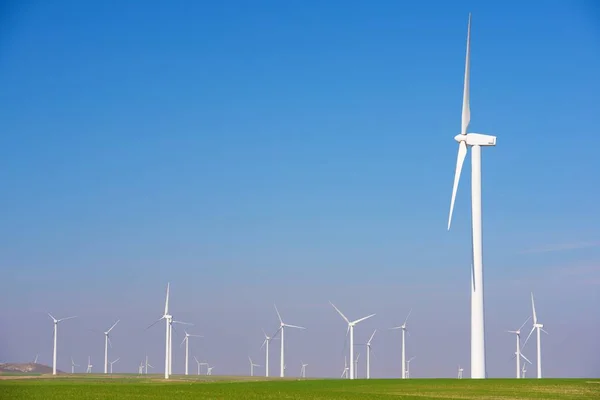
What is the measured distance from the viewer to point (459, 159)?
87.2m

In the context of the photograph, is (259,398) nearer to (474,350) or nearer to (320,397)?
(320,397)

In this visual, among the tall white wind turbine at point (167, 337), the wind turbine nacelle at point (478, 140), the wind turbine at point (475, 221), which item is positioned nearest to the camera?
the wind turbine at point (475, 221)

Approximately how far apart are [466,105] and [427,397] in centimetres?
3251

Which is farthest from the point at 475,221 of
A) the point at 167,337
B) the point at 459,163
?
the point at 167,337

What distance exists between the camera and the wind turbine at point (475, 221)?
3199 inches

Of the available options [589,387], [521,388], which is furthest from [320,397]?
[589,387]

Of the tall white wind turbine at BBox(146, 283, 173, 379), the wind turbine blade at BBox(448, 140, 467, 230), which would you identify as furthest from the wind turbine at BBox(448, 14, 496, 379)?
the tall white wind turbine at BBox(146, 283, 173, 379)

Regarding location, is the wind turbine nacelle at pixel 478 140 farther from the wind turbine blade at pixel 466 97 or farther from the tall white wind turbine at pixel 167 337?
the tall white wind turbine at pixel 167 337

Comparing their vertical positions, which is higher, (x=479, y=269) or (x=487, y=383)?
(x=479, y=269)

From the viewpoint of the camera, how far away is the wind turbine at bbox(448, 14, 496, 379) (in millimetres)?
81250

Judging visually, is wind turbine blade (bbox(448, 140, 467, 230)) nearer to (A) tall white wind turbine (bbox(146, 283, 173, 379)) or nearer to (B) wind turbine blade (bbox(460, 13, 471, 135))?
(B) wind turbine blade (bbox(460, 13, 471, 135))

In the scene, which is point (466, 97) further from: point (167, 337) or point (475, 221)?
point (167, 337)

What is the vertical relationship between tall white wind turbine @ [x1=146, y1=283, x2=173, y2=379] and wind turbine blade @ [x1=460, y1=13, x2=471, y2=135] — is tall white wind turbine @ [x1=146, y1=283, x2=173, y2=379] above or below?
below

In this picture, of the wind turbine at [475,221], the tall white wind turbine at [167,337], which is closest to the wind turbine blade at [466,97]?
the wind turbine at [475,221]
